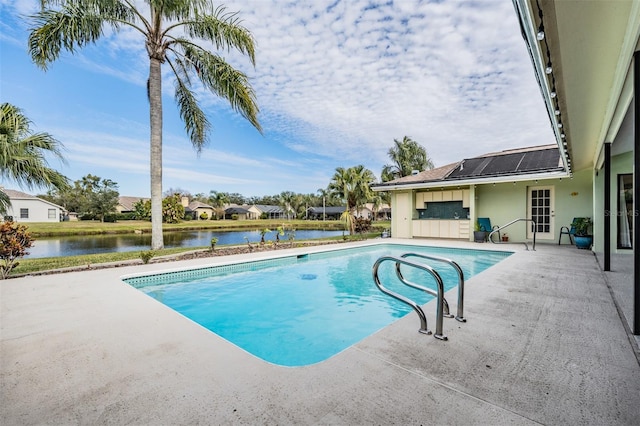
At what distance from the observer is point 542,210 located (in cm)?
1193

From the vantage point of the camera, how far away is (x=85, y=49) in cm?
866

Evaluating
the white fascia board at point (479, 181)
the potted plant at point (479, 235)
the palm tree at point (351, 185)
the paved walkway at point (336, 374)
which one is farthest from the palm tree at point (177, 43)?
the potted plant at point (479, 235)

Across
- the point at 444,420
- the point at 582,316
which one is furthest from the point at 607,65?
the point at 444,420

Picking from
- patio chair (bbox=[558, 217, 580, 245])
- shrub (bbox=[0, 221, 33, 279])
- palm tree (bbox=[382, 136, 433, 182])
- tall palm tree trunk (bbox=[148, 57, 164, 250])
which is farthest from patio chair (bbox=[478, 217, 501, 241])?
palm tree (bbox=[382, 136, 433, 182])

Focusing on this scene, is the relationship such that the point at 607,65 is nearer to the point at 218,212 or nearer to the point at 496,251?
the point at 496,251

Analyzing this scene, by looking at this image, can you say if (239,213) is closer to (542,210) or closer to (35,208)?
(35,208)

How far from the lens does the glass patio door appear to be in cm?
1170

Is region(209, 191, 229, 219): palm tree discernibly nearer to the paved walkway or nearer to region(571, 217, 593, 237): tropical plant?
region(571, 217, 593, 237): tropical plant

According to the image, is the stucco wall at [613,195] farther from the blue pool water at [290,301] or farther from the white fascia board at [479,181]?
the blue pool water at [290,301]

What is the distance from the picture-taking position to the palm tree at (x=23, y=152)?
7.04 metres

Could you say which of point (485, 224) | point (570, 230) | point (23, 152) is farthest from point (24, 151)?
point (570, 230)

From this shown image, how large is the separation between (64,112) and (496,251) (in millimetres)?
27258

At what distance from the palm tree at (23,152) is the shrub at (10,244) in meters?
1.79

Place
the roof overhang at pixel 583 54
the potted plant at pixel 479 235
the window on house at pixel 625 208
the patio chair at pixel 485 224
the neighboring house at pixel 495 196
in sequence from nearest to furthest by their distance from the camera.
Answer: the roof overhang at pixel 583 54
the window on house at pixel 625 208
the neighboring house at pixel 495 196
the potted plant at pixel 479 235
the patio chair at pixel 485 224
